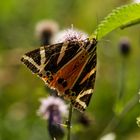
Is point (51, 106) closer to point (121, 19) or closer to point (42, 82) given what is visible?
point (121, 19)

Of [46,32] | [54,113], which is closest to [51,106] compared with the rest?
[54,113]

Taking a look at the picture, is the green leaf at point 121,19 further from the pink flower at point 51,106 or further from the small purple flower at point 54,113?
the pink flower at point 51,106

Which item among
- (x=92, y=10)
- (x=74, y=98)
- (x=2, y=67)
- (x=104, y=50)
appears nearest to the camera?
(x=74, y=98)

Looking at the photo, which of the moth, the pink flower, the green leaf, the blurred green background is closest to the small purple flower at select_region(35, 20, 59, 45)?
the blurred green background

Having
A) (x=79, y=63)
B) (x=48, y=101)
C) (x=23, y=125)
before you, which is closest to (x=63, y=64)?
(x=79, y=63)

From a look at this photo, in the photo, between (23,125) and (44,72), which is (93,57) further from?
(23,125)

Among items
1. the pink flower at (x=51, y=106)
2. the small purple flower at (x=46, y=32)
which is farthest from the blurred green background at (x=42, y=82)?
the small purple flower at (x=46, y=32)
